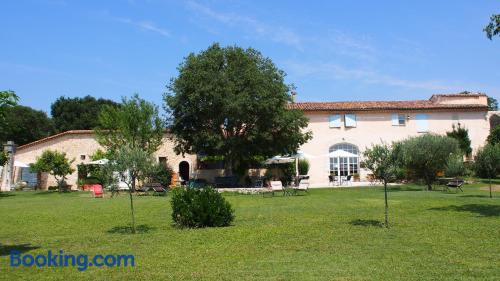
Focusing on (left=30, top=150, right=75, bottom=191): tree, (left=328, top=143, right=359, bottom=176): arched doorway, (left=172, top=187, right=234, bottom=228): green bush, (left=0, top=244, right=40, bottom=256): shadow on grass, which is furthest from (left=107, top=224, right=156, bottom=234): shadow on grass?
(left=328, top=143, right=359, bottom=176): arched doorway

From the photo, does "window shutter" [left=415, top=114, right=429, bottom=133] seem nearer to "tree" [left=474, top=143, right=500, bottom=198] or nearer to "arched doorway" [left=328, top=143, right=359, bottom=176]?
"arched doorway" [left=328, top=143, right=359, bottom=176]

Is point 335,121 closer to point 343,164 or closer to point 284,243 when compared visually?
point 343,164

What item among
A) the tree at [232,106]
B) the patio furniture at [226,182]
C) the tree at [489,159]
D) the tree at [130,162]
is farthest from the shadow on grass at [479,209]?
the patio furniture at [226,182]

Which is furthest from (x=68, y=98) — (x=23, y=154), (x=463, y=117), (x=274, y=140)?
(x=463, y=117)

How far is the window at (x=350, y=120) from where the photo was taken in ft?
123

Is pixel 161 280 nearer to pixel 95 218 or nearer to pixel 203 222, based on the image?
pixel 203 222

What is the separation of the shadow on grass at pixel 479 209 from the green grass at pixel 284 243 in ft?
0.10

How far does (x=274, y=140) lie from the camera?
30125mm

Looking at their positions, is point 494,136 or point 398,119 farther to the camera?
A: point 398,119

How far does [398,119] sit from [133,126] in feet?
67.5

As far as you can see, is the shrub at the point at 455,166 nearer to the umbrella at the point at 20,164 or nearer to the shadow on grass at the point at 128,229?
the shadow on grass at the point at 128,229

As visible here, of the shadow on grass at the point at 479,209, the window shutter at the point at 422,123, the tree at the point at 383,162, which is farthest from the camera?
the window shutter at the point at 422,123

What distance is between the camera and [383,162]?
40.2 feet

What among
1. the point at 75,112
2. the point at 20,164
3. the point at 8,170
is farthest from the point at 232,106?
the point at 75,112
